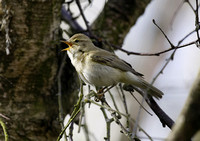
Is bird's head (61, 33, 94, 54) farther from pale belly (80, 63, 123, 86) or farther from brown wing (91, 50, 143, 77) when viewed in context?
pale belly (80, 63, 123, 86)

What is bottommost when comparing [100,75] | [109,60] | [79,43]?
[100,75]

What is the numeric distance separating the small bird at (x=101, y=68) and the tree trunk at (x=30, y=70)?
13.5 inches

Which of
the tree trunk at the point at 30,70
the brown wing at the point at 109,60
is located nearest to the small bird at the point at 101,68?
the brown wing at the point at 109,60

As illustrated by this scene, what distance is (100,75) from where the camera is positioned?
3914 millimetres

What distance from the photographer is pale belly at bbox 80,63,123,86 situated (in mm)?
3887

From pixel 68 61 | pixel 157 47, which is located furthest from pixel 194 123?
pixel 157 47

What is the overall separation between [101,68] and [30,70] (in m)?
0.89

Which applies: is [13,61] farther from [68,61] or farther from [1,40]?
[68,61]

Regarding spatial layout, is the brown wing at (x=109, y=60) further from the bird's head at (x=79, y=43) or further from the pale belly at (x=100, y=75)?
the bird's head at (x=79, y=43)

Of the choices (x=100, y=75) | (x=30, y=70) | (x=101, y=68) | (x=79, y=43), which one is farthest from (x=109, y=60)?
(x=30, y=70)

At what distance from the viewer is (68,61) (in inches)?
167

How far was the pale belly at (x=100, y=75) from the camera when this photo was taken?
389cm

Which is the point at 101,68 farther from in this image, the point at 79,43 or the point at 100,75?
the point at 79,43

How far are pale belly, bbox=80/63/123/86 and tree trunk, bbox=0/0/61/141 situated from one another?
16.9 inches
